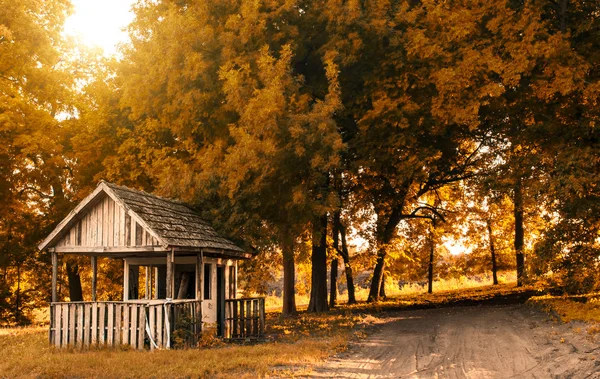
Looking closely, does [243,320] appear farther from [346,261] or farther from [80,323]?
[346,261]

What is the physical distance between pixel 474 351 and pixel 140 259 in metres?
10.9

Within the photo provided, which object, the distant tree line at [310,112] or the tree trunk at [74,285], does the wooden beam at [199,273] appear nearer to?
the distant tree line at [310,112]

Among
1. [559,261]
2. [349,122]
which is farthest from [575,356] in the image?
[349,122]

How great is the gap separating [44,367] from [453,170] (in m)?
25.2

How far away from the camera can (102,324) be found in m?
17.8

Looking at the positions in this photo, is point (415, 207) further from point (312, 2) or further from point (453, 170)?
point (312, 2)

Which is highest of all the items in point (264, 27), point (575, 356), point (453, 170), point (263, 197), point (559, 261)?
point (264, 27)

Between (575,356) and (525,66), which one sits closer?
(575,356)

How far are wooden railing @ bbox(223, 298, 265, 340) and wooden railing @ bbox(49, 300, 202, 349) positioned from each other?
2.94 metres

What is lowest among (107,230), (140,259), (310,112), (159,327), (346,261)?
(159,327)

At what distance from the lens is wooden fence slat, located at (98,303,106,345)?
58.2 ft

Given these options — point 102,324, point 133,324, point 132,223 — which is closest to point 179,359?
point 133,324

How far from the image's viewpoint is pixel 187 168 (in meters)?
26.0

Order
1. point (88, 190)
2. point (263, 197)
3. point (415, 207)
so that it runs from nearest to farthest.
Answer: point (263, 197)
point (88, 190)
point (415, 207)
